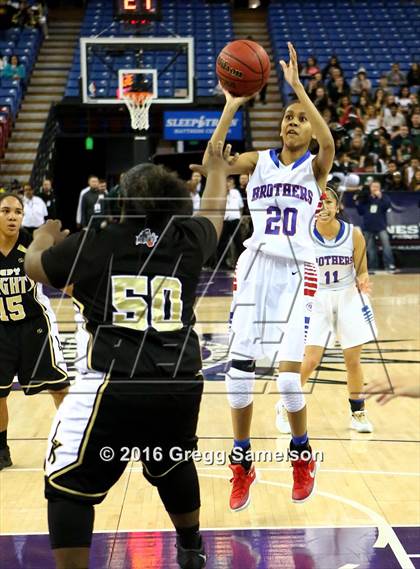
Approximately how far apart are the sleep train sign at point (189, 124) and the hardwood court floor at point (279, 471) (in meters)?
9.47

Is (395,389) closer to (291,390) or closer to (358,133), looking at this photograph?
(291,390)

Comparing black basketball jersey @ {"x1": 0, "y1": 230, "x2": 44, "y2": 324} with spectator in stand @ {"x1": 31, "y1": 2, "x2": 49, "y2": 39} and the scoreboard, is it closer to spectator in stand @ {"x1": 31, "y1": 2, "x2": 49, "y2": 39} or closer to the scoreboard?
the scoreboard

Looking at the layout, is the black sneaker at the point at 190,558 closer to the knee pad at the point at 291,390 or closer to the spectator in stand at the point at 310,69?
the knee pad at the point at 291,390

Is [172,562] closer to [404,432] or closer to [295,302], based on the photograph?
[295,302]

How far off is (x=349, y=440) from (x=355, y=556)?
6.38 ft

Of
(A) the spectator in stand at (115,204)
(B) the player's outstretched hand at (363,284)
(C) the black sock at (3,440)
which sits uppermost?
(A) the spectator in stand at (115,204)

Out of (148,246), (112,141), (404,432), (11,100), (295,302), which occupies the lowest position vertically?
(112,141)

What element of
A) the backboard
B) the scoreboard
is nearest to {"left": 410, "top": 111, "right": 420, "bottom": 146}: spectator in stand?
the backboard

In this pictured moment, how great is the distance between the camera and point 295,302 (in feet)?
15.4

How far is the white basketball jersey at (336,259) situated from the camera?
6336mm

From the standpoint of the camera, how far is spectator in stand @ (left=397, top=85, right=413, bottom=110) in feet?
58.1

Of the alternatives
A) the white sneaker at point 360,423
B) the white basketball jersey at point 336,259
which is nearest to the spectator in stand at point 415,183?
the white basketball jersey at point 336,259

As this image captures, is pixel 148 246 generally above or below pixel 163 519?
above

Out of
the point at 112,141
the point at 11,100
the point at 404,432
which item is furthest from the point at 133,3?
the point at 404,432
